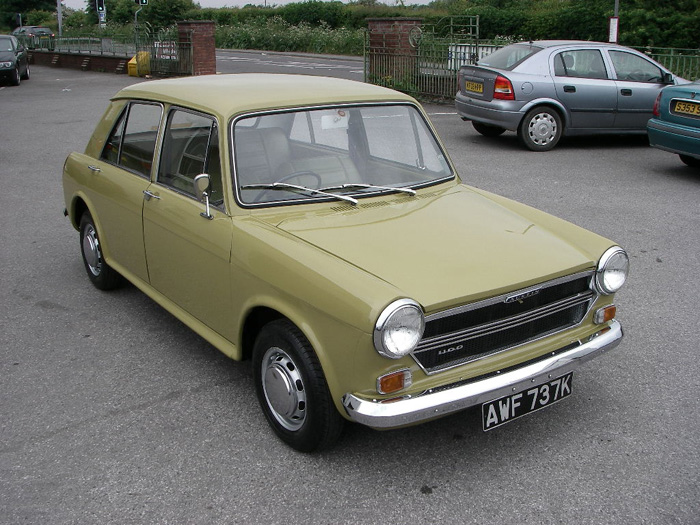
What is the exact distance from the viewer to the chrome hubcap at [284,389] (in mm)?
3529

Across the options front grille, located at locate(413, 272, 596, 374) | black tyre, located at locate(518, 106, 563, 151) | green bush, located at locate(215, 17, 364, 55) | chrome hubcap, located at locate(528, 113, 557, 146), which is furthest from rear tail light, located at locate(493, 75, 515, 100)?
green bush, located at locate(215, 17, 364, 55)

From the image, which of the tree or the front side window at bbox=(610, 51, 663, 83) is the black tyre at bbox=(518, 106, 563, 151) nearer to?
the front side window at bbox=(610, 51, 663, 83)

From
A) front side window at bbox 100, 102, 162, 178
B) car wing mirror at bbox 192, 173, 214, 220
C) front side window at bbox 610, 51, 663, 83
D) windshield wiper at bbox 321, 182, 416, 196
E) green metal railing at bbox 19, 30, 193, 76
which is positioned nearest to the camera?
car wing mirror at bbox 192, 173, 214, 220

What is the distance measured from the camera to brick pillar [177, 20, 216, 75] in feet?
79.0

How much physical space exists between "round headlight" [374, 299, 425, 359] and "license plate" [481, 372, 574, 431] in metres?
0.54

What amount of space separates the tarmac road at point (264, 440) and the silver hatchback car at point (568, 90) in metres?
5.55

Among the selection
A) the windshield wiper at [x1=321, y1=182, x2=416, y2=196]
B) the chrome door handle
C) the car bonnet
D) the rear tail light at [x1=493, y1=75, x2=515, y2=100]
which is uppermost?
the rear tail light at [x1=493, y1=75, x2=515, y2=100]

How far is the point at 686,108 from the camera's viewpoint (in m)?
9.27

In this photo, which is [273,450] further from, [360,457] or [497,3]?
[497,3]

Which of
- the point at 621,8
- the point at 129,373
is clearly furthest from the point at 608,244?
the point at 621,8

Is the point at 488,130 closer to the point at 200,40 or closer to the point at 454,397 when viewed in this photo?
the point at 454,397

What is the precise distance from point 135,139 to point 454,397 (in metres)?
2.99

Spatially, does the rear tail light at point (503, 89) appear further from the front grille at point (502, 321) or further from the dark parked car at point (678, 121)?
the front grille at point (502, 321)

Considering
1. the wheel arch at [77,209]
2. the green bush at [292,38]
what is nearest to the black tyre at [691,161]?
the wheel arch at [77,209]
